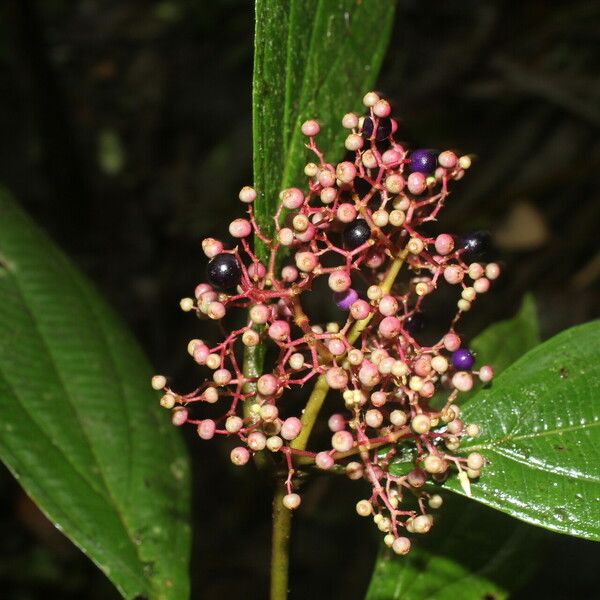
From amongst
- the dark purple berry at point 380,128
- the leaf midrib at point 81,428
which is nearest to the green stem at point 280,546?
the leaf midrib at point 81,428

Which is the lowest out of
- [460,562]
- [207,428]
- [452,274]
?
[460,562]

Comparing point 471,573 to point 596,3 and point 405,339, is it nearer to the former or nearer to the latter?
point 405,339

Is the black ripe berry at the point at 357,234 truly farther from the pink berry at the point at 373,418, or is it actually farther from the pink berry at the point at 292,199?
the pink berry at the point at 373,418

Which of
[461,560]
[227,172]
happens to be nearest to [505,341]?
[461,560]

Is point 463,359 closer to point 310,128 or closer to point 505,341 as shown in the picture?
point 310,128

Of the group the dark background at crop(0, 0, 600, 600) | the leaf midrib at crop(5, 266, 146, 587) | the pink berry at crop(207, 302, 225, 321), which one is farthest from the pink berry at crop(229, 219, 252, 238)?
the dark background at crop(0, 0, 600, 600)

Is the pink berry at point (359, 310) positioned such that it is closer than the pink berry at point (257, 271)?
Yes
